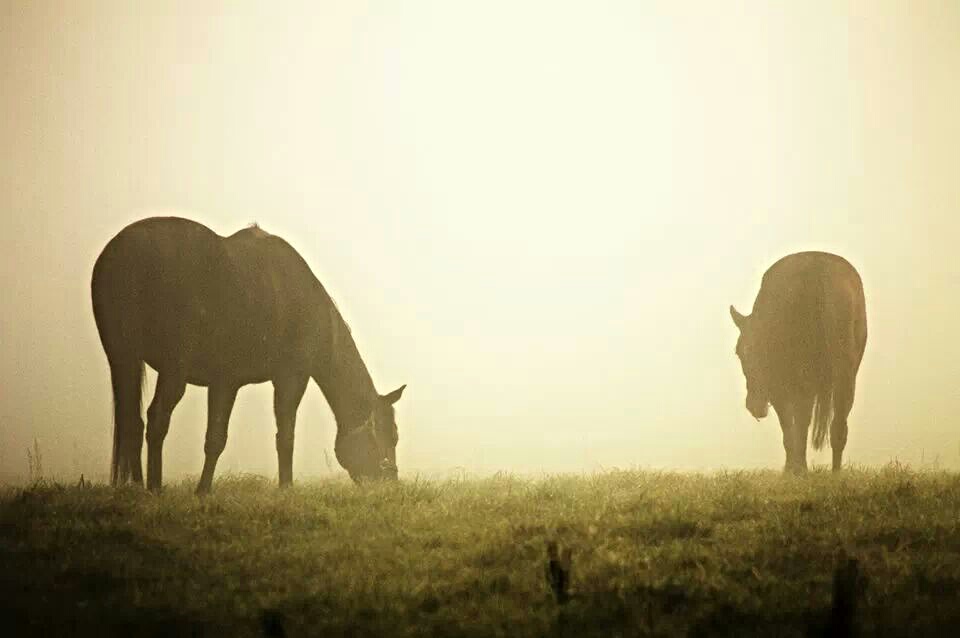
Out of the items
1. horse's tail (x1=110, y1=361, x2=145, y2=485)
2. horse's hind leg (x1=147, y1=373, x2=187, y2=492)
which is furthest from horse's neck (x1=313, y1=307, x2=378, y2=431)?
horse's tail (x1=110, y1=361, x2=145, y2=485)

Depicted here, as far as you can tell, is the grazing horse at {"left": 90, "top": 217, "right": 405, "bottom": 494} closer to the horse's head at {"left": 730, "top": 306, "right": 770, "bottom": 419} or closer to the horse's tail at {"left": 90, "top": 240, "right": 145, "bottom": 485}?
the horse's tail at {"left": 90, "top": 240, "right": 145, "bottom": 485}

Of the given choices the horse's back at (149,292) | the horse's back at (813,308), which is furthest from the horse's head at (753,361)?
the horse's back at (149,292)

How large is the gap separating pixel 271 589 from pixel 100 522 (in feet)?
6.48

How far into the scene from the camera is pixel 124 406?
9.09m

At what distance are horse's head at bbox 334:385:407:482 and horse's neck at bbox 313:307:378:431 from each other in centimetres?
10

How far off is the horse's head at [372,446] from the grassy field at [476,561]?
2569mm

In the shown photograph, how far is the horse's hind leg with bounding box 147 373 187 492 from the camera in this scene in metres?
9.08

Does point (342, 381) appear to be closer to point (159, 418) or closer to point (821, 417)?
point (159, 418)

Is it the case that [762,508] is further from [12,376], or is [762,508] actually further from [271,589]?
[12,376]

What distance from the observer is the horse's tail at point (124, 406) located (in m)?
9.09

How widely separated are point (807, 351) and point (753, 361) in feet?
2.80

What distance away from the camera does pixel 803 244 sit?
15.2 metres

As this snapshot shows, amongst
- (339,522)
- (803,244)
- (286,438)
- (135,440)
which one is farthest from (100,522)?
(803,244)

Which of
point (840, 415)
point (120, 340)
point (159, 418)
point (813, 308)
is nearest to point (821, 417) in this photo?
point (840, 415)
